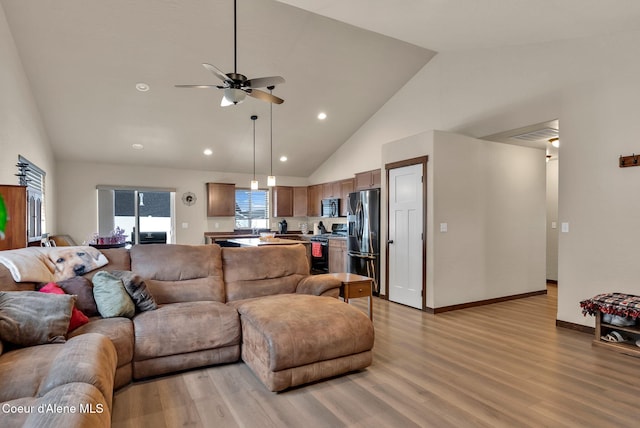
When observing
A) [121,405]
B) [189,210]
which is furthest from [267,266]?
[189,210]

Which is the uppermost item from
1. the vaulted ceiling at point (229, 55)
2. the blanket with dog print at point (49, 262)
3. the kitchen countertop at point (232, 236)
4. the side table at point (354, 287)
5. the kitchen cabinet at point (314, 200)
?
the vaulted ceiling at point (229, 55)

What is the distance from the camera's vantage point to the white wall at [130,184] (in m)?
6.87

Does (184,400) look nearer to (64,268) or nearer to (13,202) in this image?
(64,268)

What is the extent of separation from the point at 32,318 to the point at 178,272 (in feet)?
4.07

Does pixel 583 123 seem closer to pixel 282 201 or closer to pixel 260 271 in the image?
pixel 260 271

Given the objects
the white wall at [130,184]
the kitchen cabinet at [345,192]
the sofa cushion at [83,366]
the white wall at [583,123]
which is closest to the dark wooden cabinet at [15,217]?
the sofa cushion at [83,366]

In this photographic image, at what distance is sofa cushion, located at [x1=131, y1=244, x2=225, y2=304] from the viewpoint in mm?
3223

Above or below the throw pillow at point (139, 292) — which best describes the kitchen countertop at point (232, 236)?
above

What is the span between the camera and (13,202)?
302 cm

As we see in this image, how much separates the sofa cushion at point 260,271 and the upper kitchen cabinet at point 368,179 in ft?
10.3

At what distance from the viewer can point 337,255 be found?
23.3 ft

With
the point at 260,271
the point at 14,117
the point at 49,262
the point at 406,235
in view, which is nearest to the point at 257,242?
the point at 260,271

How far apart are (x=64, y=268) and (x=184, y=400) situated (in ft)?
5.07

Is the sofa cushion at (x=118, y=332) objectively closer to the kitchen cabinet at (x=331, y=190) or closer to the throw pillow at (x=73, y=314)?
the throw pillow at (x=73, y=314)
